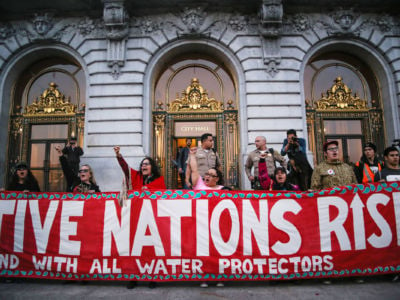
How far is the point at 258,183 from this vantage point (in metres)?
6.34

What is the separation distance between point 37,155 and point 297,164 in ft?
36.2

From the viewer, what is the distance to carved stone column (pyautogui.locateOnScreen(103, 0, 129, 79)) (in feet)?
34.0

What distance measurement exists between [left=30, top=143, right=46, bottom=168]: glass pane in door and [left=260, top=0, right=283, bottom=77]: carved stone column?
10.5 meters

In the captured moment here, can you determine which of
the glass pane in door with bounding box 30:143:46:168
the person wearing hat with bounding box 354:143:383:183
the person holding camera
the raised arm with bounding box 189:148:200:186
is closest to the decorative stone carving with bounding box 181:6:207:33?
the person holding camera

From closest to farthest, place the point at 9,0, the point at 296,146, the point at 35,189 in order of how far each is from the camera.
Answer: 1. the point at 35,189
2. the point at 296,146
3. the point at 9,0

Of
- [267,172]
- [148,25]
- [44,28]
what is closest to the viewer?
[267,172]

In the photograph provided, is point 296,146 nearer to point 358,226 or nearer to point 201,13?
point 358,226

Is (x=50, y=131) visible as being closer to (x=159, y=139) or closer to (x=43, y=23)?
(x=43, y=23)

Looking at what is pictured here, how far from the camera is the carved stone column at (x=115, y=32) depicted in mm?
10359

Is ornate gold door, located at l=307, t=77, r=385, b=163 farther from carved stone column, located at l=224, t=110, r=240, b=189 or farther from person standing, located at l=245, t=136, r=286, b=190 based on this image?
person standing, located at l=245, t=136, r=286, b=190

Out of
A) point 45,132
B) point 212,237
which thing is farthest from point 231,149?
point 45,132

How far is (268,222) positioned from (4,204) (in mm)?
4809

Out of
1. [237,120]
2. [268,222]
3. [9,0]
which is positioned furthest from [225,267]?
[9,0]

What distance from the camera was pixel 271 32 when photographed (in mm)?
10469
